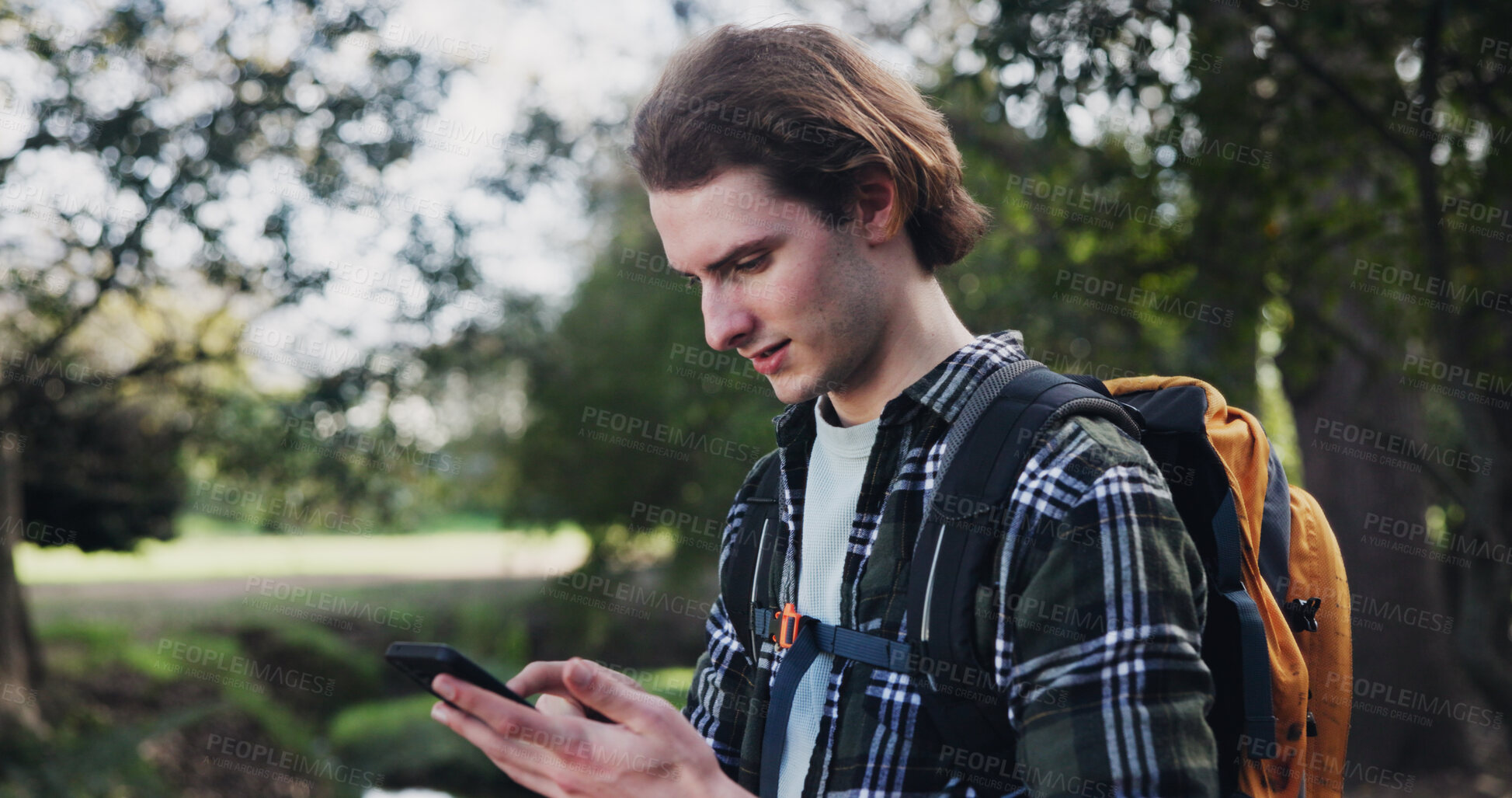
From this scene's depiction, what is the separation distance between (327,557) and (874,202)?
77.0 feet

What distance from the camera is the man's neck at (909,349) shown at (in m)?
Answer: 1.72

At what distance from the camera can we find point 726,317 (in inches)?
66.6

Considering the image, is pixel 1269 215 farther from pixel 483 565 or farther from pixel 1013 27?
pixel 483 565

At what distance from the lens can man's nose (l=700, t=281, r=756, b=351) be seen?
5.54 ft

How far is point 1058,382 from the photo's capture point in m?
1.49

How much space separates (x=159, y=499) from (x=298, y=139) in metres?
3.00

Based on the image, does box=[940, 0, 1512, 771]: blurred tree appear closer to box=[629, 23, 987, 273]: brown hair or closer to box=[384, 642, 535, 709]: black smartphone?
box=[629, 23, 987, 273]: brown hair

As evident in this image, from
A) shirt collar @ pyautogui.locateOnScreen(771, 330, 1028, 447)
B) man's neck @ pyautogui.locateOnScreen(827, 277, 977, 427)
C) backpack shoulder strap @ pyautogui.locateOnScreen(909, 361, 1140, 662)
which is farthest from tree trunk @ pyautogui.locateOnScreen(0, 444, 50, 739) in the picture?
backpack shoulder strap @ pyautogui.locateOnScreen(909, 361, 1140, 662)

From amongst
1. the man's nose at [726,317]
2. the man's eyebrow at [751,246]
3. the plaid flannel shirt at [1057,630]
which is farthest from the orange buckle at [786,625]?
the man's eyebrow at [751,246]

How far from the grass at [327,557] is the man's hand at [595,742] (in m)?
11.9

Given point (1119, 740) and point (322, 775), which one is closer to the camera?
point (1119, 740)

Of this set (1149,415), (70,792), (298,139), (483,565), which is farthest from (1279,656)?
(483,565)

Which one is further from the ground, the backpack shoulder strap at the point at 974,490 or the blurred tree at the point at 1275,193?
the blurred tree at the point at 1275,193

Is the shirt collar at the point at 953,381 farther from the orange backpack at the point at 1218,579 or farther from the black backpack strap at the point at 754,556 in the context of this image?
the black backpack strap at the point at 754,556
